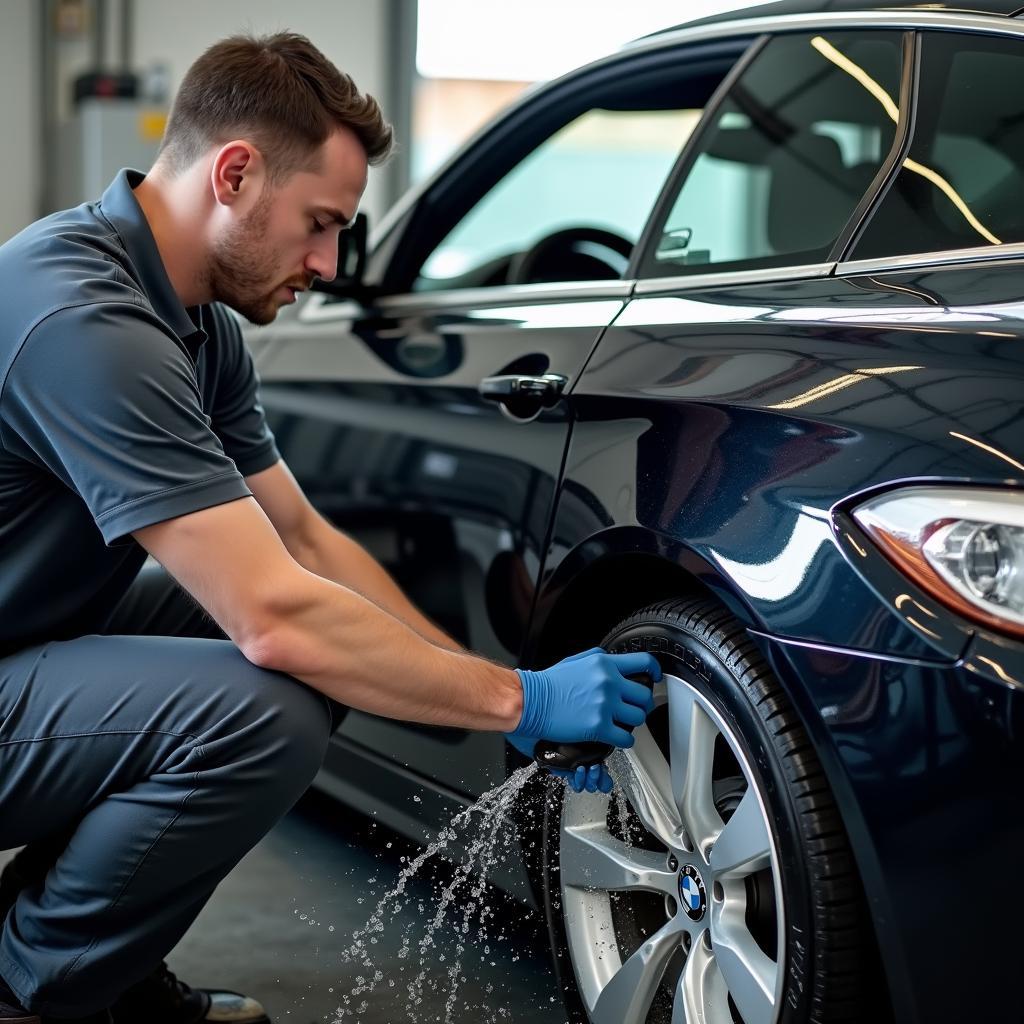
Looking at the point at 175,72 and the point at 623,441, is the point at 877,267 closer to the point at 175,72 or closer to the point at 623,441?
the point at 623,441

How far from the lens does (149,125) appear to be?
7.29 m

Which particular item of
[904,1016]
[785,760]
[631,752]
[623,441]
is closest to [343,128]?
[623,441]

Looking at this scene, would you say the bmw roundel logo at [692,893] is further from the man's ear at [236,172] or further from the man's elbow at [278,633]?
the man's ear at [236,172]

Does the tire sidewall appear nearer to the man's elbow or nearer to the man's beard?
the man's elbow

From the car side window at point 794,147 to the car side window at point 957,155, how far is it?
70 mm

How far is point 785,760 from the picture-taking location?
1410 mm

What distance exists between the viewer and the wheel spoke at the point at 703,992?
1.58 m

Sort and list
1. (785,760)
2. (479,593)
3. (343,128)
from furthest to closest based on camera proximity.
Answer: (479,593) → (343,128) → (785,760)

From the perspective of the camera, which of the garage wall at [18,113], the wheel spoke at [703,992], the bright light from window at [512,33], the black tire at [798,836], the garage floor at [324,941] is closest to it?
the black tire at [798,836]

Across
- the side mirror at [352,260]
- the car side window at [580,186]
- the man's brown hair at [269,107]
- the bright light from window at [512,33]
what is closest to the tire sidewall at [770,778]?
the man's brown hair at [269,107]

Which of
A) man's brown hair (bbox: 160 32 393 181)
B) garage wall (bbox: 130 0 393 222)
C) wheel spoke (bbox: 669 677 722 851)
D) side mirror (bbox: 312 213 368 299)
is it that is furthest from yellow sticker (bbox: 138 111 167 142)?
wheel spoke (bbox: 669 677 722 851)

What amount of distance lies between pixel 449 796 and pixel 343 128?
38.1 inches

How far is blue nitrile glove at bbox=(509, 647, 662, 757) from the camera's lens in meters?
1.64

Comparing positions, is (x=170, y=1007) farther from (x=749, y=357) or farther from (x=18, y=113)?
(x=18, y=113)
